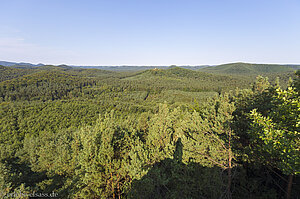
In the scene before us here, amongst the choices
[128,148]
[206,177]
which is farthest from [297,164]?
[128,148]

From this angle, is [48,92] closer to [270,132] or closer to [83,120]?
[83,120]

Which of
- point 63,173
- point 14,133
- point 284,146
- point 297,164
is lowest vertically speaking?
point 14,133

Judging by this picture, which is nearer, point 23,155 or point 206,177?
point 206,177

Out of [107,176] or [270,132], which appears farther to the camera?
[107,176]

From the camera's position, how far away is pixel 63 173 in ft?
78.8

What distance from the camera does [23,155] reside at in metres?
40.8

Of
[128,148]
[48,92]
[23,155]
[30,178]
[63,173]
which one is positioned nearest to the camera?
[128,148]

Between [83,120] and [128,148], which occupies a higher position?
[128,148]

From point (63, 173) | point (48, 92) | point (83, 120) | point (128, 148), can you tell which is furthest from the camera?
point (48, 92)

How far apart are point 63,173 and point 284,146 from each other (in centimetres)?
2882

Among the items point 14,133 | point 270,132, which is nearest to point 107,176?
point 270,132

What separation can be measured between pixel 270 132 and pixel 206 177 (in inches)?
219

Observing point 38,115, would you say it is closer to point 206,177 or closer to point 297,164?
point 206,177

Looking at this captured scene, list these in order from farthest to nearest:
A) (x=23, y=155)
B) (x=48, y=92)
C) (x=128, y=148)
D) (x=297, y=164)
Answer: (x=48, y=92)
(x=23, y=155)
(x=128, y=148)
(x=297, y=164)
